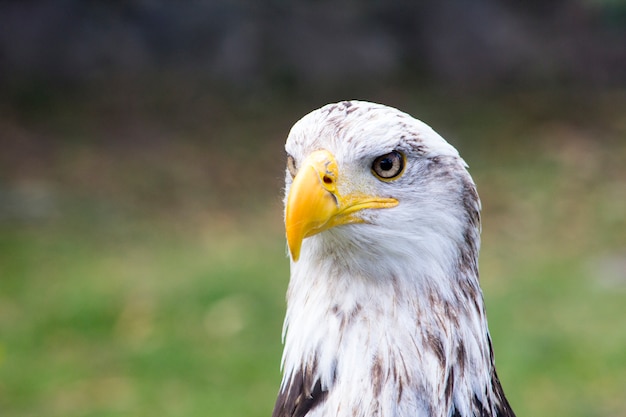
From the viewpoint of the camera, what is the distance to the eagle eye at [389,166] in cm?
231

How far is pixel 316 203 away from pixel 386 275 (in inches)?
10.1

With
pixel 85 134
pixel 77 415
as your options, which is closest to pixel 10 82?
pixel 85 134

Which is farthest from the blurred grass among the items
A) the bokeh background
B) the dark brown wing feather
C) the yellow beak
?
the yellow beak

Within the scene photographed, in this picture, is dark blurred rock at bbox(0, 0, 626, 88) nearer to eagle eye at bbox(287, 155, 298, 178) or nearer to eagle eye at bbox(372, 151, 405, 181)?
eagle eye at bbox(287, 155, 298, 178)

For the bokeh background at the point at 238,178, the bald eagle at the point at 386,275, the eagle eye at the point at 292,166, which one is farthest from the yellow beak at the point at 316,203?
the bokeh background at the point at 238,178

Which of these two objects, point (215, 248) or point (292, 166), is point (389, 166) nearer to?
point (292, 166)

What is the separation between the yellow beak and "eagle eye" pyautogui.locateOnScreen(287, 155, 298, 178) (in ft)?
0.44

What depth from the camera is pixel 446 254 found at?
2299 mm

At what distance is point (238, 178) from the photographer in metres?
8.89

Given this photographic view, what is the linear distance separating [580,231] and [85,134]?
15.3 ft

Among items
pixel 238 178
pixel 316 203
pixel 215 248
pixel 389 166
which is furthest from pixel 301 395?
pixel 238 178

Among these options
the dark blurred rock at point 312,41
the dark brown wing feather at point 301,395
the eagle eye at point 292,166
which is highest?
the dark blurred rock at point 312,41

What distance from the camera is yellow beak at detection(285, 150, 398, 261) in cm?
218

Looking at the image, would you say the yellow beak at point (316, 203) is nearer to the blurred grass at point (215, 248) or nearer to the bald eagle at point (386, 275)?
the bald eagle at point (386, 275)
